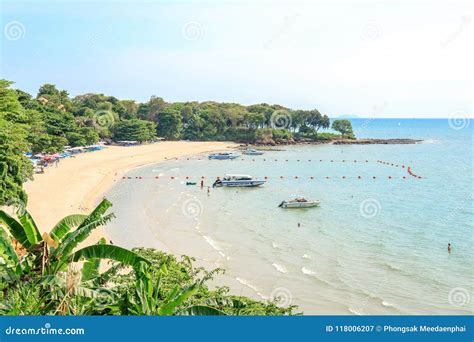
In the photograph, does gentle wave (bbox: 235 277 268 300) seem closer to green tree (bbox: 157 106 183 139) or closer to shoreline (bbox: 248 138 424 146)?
shoreline (bbox: 248 138 424 146)

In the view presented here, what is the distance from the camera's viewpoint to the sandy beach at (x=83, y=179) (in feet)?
92.5

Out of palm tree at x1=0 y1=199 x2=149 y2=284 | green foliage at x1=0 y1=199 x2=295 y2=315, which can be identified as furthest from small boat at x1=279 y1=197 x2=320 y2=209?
palm tree at x1=0 y1=199 x2=149 y2=284

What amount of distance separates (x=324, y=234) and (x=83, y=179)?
21.9 m

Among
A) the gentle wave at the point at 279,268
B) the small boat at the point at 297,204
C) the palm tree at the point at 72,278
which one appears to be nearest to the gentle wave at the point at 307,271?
the gentle wave at the point at 279,268

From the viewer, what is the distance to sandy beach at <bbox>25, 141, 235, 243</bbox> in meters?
28.2

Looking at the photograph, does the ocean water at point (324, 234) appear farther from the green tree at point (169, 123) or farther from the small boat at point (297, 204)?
the green tree at point (169, 123)

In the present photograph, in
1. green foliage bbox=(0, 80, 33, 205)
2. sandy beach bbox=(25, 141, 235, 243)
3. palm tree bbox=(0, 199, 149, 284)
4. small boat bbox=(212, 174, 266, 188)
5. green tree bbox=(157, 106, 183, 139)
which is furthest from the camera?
green tree bbox=(157, 106, 183, 139)

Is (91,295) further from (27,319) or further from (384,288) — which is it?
(384,288)

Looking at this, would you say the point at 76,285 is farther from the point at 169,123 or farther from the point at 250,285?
the point at 169,123

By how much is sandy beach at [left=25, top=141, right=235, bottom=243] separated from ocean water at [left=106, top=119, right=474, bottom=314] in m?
1.82

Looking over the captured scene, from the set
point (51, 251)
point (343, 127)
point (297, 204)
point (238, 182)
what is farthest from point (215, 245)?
point (343, 127)

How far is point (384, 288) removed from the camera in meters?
19.4

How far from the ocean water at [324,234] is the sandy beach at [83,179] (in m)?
1.82

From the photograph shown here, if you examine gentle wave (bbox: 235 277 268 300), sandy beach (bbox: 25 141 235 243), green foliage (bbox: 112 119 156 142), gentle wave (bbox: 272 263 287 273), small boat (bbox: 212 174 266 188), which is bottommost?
gentle wave (bbox: 235 277 268 300)
